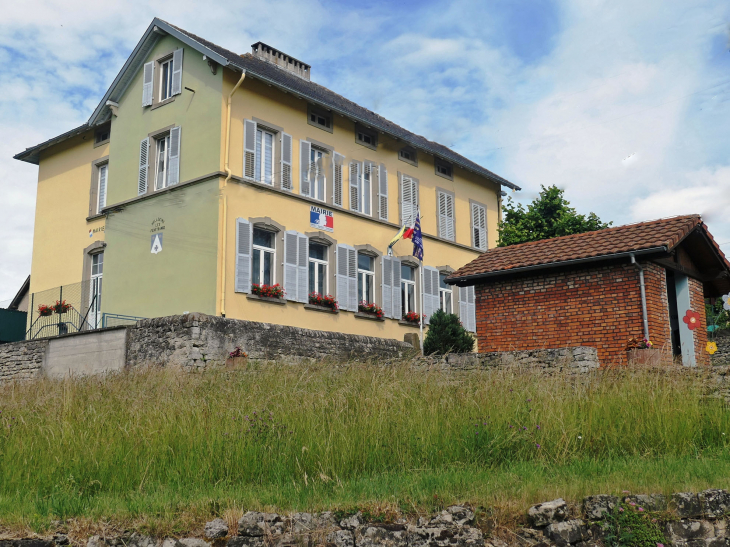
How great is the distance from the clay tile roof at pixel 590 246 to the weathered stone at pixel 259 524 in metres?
10.3

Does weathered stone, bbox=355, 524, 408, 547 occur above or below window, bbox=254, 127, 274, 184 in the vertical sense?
below

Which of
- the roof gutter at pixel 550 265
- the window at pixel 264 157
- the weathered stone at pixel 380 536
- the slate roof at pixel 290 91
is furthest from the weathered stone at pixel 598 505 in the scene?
the slate roof at pixel 290 91

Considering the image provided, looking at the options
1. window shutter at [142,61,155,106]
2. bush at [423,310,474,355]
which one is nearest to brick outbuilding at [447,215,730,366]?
bush at [423,310,474,355]

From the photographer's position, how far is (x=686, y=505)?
6254 mm

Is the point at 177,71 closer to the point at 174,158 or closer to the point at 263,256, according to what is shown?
the point at 174,158

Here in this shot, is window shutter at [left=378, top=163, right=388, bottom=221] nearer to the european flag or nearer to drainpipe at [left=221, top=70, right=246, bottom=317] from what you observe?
the european flag

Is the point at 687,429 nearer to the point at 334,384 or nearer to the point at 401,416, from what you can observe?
the point at 401,416

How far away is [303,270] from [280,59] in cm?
964

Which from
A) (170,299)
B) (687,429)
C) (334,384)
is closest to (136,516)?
(334,384)

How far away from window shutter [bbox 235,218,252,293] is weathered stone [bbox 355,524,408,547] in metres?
13.3

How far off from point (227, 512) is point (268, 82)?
1575cm

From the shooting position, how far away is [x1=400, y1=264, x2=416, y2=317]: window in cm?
2395

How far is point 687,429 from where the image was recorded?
8.65 m

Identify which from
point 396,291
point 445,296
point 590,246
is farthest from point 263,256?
point 590,246
